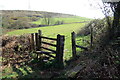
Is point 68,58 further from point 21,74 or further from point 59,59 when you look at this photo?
point 21,74

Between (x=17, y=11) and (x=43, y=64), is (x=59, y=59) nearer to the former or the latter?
(x=43, y=64)

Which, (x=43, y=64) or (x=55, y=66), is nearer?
(x=55, y=66)

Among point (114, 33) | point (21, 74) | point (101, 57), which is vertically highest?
point (114, 33)

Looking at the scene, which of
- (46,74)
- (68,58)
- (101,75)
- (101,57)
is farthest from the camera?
(68,58)

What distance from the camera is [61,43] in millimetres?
6195

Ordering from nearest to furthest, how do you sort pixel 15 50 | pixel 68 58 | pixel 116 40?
pixel 116 40
pixel 68 58
pixel 15 50

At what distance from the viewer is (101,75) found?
4.13 metres

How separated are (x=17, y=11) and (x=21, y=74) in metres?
31.3

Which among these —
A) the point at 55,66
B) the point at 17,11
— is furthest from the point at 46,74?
the point at 17,11

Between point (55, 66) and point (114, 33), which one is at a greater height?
point (114, 33)

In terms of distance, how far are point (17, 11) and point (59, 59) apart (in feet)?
103

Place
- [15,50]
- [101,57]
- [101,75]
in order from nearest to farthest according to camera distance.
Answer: [101,75]
[101,57]
[15,50]

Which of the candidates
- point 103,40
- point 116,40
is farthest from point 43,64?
point 116,40

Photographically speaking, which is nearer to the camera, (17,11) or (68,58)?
(68,58)
